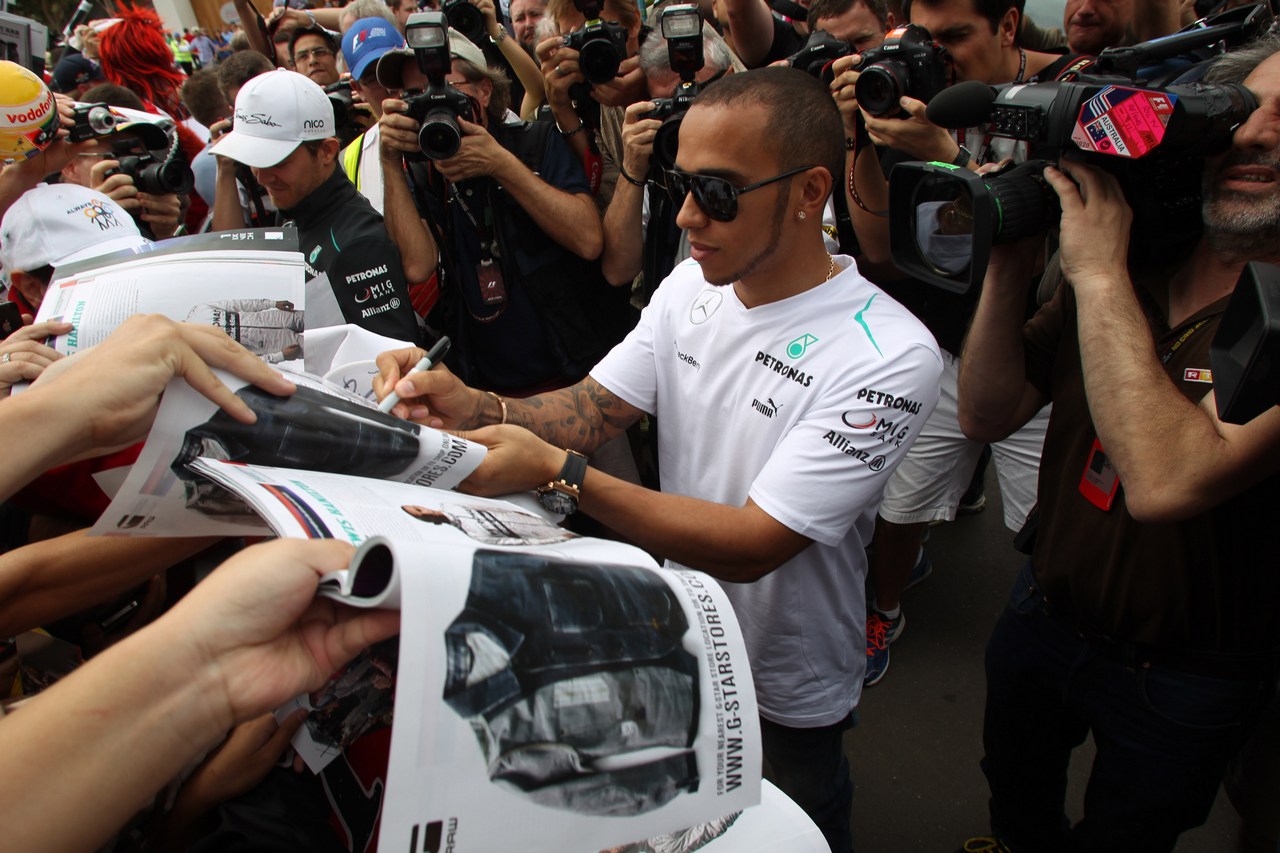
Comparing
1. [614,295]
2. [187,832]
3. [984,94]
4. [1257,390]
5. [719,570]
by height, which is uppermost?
[984,94]

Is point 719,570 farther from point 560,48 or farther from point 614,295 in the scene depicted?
point 560,48

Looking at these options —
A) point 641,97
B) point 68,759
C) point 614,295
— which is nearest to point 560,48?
point 641,97

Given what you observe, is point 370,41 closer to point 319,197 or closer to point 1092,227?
point 319,197

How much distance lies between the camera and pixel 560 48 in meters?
3.21

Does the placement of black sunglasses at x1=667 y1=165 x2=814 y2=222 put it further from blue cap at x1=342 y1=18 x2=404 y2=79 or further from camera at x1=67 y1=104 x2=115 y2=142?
camera at x1=67 y1=104 x2=115 y2=142

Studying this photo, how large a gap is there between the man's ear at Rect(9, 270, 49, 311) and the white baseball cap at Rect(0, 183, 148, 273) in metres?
0.03

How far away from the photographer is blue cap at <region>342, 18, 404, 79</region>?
12.3 feet

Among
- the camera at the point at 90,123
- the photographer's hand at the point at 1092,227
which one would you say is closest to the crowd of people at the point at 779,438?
the photographer's hand at the point at 1092,227

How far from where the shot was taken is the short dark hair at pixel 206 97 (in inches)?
208

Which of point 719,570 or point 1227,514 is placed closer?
point 1227,514

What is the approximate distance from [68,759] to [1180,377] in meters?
1.82

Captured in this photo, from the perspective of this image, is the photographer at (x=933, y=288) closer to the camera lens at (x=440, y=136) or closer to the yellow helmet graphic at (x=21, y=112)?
the camera lens at (x=440, y=136)

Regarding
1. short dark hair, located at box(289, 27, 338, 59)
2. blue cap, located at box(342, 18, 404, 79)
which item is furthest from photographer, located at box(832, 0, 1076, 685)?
short dark hair, located at box(289, 27, 338, 59)

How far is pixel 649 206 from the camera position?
10.9ft
